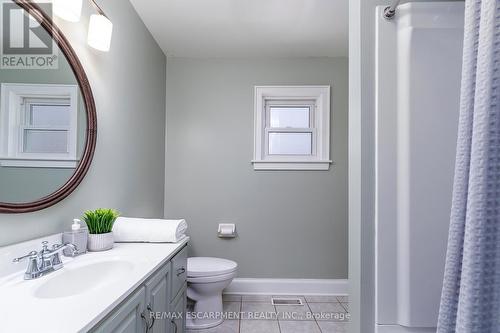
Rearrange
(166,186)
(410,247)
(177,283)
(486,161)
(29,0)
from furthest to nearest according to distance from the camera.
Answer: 1. (166,186)
2. (177,283)
3. (29,0)
4. (410,247)
5. (486,161)

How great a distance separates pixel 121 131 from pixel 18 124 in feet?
2.52

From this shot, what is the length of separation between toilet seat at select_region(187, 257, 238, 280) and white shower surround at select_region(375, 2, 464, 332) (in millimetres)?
1283

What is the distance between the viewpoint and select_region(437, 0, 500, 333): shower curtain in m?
0.42

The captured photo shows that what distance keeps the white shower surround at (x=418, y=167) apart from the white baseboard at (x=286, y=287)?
178 centimetres

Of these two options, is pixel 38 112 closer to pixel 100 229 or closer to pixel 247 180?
pixel 100 229

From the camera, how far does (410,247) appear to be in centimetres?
89

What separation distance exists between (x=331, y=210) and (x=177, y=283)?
1744mm

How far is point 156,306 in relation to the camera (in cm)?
111

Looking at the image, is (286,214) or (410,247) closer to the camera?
(410,247)

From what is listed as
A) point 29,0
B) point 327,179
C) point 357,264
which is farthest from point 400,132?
point 327,179

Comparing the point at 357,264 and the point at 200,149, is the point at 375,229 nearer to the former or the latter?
the point at 357,264

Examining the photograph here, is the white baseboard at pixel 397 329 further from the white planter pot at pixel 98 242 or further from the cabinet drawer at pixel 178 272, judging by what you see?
the white planter pot at pixel 98 242

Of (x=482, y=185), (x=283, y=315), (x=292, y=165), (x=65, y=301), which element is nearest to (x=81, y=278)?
(x=65, y=301)

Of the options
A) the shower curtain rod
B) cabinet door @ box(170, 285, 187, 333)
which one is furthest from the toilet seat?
the shower curtain rod
